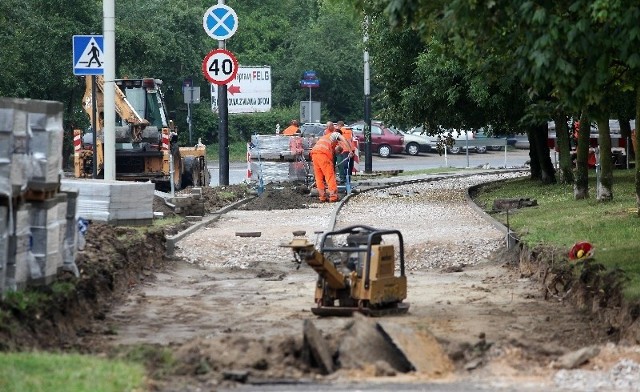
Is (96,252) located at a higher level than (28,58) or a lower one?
lower

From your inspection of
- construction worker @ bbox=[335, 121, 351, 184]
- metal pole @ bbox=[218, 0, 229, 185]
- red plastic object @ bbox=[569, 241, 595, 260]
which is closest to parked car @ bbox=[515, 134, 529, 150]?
construction worker @ bbox=[335, 121, 351, 184]

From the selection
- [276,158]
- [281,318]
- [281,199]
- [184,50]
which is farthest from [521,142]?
[281,318]

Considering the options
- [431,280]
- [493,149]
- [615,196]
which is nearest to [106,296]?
[431,280]

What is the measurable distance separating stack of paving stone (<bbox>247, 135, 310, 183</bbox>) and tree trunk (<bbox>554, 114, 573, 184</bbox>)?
24.0ft

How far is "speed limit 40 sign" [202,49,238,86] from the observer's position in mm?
32062

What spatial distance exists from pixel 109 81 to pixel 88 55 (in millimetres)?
748

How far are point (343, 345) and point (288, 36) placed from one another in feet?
220

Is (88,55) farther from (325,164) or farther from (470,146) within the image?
(470,146)

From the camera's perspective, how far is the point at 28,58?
4669 centimetres

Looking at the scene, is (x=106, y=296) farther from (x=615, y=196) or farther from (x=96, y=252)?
(x=615, y=196)

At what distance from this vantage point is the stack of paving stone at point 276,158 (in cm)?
3772

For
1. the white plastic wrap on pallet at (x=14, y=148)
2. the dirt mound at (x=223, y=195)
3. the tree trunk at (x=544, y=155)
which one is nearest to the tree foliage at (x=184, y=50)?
the dirt mound at (x=223, y=195)

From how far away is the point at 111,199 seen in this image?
2091 cm

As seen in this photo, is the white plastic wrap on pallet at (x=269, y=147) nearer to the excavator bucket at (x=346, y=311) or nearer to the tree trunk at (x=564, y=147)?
the tree trunk at (x=564, y=147)
